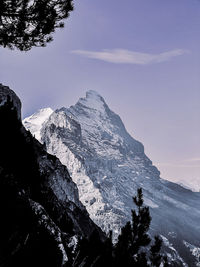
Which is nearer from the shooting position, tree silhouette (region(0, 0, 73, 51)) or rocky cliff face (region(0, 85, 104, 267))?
rocky cliff face (region(0, 85, 104, 267))

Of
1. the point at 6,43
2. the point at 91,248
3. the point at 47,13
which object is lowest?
the point at 91,248

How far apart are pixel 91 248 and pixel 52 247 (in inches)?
237

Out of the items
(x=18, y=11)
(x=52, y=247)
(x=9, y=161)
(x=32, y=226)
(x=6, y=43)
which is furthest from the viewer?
(x=9, y=161)

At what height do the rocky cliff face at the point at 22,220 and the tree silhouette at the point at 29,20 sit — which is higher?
the tree silhouette at the point at 29,20

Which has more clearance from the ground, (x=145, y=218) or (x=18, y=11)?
(x=18, y=11)

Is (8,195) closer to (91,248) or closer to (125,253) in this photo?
(91,248)

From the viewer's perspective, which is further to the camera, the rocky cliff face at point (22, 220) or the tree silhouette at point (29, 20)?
the tree silhouette at point (29, 20)

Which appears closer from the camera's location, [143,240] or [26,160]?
[26,160]

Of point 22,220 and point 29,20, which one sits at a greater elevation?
point 29,20

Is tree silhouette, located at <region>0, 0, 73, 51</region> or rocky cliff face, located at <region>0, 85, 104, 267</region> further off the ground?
tree silhouette, located at <region>0, 0, 73, 51</region>

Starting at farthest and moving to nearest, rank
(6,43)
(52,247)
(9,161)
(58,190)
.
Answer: (58,190), (9,161), (6,43), (52,247)

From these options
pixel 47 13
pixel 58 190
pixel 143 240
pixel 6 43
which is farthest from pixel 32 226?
pixel 58 190

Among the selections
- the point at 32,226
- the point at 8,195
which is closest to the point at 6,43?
the point at 8,195

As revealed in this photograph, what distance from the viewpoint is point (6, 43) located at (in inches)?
416
